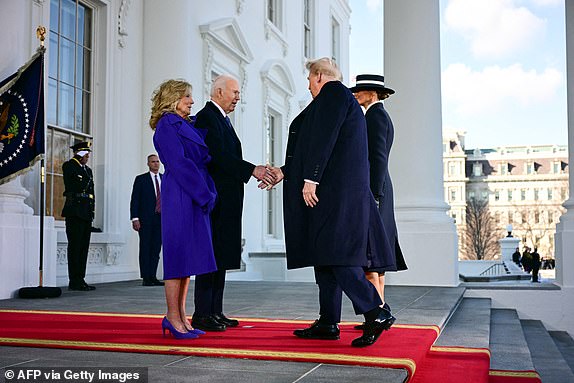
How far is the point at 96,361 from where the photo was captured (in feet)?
12.3

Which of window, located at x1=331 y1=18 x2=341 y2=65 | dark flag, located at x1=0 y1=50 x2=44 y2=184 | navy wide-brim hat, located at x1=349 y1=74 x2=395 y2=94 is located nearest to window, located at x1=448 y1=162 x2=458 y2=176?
window, located at x1=331 y1=18 x2=341 y2=65

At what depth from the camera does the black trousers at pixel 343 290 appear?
4.34 m

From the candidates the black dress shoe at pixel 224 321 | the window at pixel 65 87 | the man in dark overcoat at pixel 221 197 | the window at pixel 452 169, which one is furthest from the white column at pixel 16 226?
the window at pixel 452 169

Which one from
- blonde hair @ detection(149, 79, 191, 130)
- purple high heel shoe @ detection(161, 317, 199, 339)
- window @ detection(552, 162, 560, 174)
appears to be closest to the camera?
purple high heel shoe @ detection(161, 317, 199, 339)

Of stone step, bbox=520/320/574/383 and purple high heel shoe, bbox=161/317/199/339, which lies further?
stone step, bbox=520/320/574/383

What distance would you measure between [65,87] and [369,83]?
616cm

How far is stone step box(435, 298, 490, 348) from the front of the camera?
5099 mm

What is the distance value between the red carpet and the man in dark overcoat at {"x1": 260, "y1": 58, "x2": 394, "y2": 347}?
246 millimetres

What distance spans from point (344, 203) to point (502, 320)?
394 centimetres

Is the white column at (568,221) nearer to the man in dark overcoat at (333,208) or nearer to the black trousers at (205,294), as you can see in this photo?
the man in dark overcoat at (333,208)

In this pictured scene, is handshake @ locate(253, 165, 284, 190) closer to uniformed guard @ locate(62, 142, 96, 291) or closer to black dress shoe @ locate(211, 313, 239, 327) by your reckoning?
black dress shoe @ locate(211, 313, 239, 327)

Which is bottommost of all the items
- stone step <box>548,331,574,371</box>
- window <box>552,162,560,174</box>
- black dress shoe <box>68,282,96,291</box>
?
stone step <box>548,331,574,371</box>

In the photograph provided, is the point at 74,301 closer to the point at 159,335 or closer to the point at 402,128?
the point at 159,335

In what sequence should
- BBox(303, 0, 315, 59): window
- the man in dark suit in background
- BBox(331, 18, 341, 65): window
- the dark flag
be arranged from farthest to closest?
BBox(331, 18, 341, 65): window
BBox(303, 0, 315, 59): window
the man in dark suit in background
the dark flag
